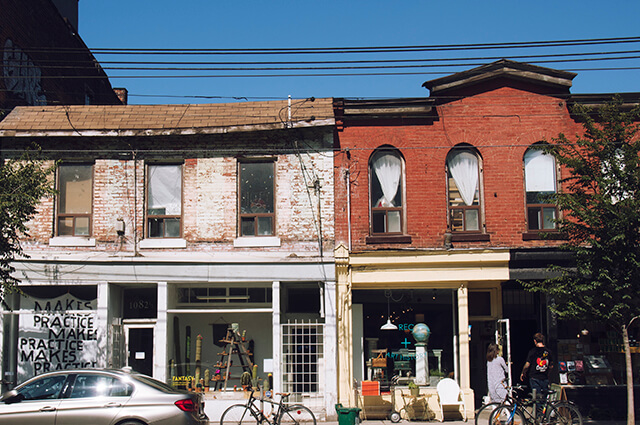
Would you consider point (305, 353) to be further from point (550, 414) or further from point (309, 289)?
point (550, 414)

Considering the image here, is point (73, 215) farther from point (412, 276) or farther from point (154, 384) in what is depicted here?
point (412, 276)

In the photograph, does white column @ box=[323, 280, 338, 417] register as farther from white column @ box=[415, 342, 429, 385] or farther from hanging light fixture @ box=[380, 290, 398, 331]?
white column @ box=[415, 342, 429, 385]

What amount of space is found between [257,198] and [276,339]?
11.2 feet

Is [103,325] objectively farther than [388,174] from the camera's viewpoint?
No

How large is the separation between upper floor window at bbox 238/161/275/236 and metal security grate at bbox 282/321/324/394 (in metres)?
2.42

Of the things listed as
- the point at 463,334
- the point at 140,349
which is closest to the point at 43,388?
the point at 140,349

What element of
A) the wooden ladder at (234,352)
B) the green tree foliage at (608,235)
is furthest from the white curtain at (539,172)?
the wooden ladder at (234,352)

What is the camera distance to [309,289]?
54.9 feet

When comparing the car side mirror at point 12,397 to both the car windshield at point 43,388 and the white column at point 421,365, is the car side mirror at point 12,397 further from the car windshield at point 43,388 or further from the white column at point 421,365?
the white column at point 421,365

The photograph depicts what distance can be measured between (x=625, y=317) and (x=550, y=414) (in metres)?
2.35

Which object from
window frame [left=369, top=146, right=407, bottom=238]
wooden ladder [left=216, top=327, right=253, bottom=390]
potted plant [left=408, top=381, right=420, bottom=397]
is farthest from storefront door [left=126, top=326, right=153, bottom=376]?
potted plant [left=408, top=381, right=420, bottom=397]

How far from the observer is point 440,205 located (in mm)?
16156

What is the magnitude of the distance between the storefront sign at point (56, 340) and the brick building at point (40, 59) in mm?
5597

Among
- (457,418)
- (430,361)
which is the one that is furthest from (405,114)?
(457,418)
